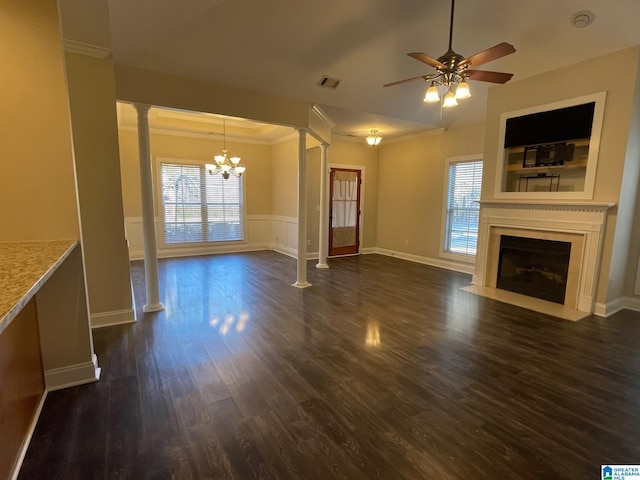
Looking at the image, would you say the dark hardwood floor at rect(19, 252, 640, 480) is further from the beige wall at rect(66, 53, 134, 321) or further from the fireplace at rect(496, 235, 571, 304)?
the fireplace at rect(496, 235, 571, 304)

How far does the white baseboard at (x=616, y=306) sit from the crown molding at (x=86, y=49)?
642 cm

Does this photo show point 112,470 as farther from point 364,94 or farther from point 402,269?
point 402,269

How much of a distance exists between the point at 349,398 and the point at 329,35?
3696mm

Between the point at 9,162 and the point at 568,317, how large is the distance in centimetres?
571

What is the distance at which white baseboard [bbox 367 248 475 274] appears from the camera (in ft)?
21.1

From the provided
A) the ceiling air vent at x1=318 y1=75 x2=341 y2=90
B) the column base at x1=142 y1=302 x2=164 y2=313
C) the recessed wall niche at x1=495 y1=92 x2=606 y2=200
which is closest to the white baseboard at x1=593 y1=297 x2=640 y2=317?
the recessed wall niche at x1=495 y1=92 x2=606 y2=200

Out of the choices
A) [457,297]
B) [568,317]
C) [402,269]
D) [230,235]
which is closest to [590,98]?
[568,317]

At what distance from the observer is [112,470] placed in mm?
1675

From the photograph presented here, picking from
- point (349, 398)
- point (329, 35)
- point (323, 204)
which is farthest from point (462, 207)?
point (349, 398)

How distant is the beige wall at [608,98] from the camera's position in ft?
12.0

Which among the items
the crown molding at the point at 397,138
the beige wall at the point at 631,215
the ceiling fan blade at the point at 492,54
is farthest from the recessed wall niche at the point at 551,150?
the ceiling fan blade at the point at 492,54

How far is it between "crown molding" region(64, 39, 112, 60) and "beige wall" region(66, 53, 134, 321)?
0.04m

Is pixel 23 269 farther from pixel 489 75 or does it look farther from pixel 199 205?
pixel 199 205

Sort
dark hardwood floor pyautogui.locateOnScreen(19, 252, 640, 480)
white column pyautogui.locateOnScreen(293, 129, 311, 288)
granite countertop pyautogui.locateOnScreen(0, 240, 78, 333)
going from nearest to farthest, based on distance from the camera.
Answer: granite countertop pyautogui.locateOnScreen(0, 240, 78, 333) < dark hardwood floor pyautogui.locateOnScreen(19, 252, 640, 480) < white column pyautogui.locateOnScreen(293, 129, 311, 288)
